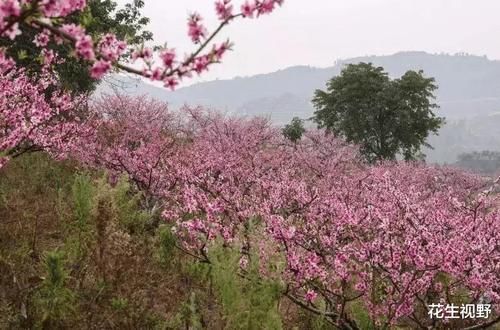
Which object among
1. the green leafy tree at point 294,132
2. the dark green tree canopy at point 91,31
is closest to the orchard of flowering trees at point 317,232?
the dark green tree canopy at point 91,31

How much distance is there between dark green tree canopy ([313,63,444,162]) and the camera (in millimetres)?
36688

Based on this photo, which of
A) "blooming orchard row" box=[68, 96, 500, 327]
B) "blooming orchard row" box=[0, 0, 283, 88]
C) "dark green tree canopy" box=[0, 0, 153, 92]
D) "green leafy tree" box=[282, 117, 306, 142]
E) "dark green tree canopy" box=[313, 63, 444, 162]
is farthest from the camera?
"dark green tree canopy" box=[313, 63, 444, 162]

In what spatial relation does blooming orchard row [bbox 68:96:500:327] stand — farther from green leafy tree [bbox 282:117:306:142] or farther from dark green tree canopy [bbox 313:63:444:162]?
dark green tree canopy [bbox 313:63:444:162]

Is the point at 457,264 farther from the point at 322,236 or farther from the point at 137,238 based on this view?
the point at 137,238

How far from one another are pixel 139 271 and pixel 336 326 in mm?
3559

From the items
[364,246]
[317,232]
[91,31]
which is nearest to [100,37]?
[364,246]

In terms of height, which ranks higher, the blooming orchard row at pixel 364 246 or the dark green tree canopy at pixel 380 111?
the dark green tree canopy at pixel 380 111

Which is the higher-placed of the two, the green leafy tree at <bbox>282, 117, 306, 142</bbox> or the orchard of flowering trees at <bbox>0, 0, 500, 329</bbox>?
the green leafy tree at <bbox>282, 117, 306, 142</bbox>

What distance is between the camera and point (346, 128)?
128 feet

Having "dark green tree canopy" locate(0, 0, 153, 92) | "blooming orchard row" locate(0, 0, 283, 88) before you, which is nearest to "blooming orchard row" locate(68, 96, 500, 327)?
"blooming orchard row" locate(0, 0, 283, 88)

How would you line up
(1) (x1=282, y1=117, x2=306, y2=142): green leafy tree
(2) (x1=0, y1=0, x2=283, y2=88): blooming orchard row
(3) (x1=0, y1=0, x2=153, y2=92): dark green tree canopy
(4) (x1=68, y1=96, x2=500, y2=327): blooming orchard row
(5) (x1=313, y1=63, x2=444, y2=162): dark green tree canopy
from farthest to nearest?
(5) (x1=313, y1=63, x2=444, y2=162): dark green tree canopy < (1) (x1=282, y1=117, x2=306, y2=142): green leafy tree < (3) (x1=0, y1=0, x2=153, y2=92): dark green tree canopy < (4) (x1=68, y1=96, x2=500, y2=327): blooming orchard row < (2) (x1=0, y1=0, x2=283, y2=88): blooming orchard row

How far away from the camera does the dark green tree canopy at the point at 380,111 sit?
36688 millimetres

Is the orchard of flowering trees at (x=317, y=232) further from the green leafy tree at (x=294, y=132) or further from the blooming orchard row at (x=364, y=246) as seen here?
the green leafy tree at (x=294, y=132)

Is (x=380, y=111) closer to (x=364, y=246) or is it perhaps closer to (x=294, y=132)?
(x=294, y=132)
